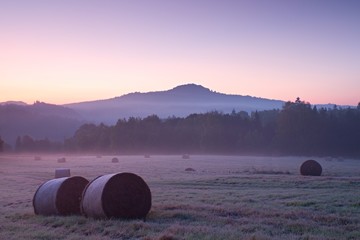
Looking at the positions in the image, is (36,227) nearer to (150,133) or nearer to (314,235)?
(314,235)

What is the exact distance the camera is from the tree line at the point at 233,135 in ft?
332

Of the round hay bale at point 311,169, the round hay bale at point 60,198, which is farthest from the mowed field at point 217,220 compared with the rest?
the round hay bale at point 311,169

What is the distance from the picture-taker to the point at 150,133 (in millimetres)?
123250

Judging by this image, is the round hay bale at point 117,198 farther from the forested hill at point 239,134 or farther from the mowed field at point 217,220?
the forested hill at point 239,134

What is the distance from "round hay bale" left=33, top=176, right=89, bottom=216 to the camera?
1819cm

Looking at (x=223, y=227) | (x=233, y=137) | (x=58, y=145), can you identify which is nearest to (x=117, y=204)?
(x=223, y=227)

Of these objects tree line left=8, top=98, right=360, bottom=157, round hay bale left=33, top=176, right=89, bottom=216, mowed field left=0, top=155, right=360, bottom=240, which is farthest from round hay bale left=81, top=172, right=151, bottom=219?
tree line left=8, top=98, right=360, bottom=157

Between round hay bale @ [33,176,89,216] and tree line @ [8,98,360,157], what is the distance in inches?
3325

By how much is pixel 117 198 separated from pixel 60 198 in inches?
117

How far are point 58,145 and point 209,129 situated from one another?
42801 millimetres

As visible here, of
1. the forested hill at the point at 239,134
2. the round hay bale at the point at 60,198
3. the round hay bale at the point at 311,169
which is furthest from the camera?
the forested hill at the point at 239,134

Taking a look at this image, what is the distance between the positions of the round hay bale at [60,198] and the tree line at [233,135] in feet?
277

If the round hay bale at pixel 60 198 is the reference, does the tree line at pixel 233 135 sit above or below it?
above

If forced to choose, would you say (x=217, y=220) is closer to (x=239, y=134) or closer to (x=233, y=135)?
(x=239, y=134)
